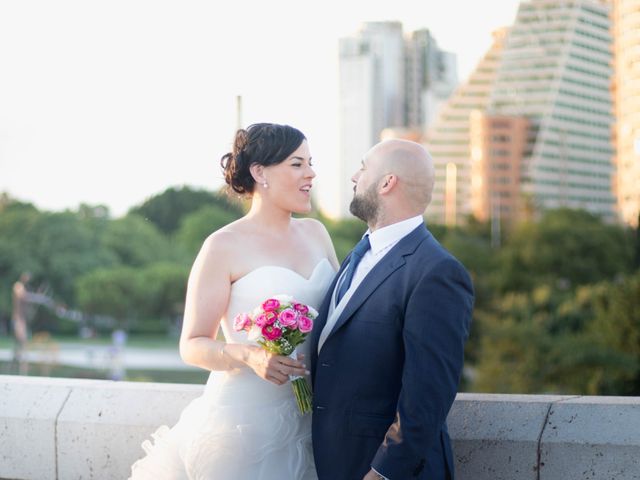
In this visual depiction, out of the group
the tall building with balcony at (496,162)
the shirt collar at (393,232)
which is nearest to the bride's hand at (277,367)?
the shirt collar at (393,232)

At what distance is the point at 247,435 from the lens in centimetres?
412

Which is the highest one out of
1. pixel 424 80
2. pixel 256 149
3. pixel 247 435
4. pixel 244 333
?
pixel 256 149

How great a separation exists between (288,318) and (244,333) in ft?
1.83

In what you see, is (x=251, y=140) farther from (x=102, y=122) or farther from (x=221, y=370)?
(x=102, y=122)

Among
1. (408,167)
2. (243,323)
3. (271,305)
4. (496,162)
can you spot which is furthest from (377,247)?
(496,162)

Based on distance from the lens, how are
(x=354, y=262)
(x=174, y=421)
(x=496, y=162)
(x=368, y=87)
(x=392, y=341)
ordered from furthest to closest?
1. (x=368, y=87)
2. (x=496, y=162)
3. (x=174, y=421)
4. (x=354, y=262)
5. (x=392, y=341)

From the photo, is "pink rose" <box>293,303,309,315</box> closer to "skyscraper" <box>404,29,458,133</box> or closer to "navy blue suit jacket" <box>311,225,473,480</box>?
"navy blue suit jacket" <box>311,225,473,480</box>

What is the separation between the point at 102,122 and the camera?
120250mm

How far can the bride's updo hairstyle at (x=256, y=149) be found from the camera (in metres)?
4.32

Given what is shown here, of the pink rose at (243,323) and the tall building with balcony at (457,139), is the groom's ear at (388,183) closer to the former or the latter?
the pink rose at (243,323)

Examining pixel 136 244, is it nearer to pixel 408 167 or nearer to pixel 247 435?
pixel 247 435

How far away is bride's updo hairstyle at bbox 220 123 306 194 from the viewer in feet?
14.2

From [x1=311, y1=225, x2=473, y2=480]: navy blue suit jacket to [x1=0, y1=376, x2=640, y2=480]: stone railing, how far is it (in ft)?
2.61

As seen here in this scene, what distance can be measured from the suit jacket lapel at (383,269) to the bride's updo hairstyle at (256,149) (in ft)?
2.66
